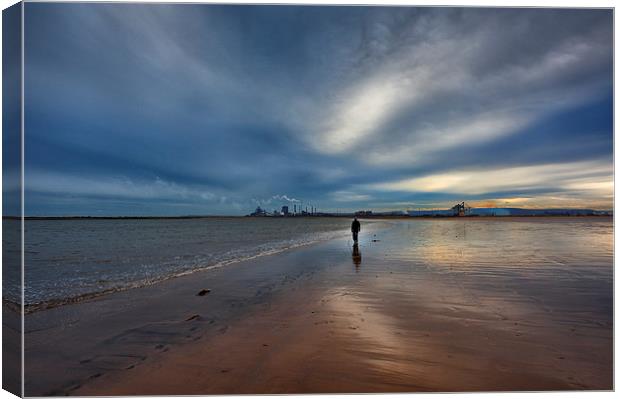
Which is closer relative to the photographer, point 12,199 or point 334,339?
point 12,199

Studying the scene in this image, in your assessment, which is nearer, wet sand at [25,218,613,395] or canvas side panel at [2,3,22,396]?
wet sand at [25,218,613,395]

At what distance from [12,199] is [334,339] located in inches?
193

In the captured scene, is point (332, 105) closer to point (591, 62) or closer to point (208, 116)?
point (208, 116)

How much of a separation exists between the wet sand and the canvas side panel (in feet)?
1.02

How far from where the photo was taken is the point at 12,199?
4156 millimetres

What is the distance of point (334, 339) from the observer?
464cm

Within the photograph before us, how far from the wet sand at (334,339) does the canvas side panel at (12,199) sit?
1.02 ft

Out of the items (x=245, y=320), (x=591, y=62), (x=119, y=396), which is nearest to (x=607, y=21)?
(x=591, y=62)

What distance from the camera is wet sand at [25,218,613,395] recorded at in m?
3.67

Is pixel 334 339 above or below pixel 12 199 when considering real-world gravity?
below

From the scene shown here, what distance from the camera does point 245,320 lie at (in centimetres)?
573

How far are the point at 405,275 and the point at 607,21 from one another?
23.8 feet

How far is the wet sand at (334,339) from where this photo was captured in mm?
3672

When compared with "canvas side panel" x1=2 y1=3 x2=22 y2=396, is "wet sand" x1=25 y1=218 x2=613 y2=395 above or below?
below
